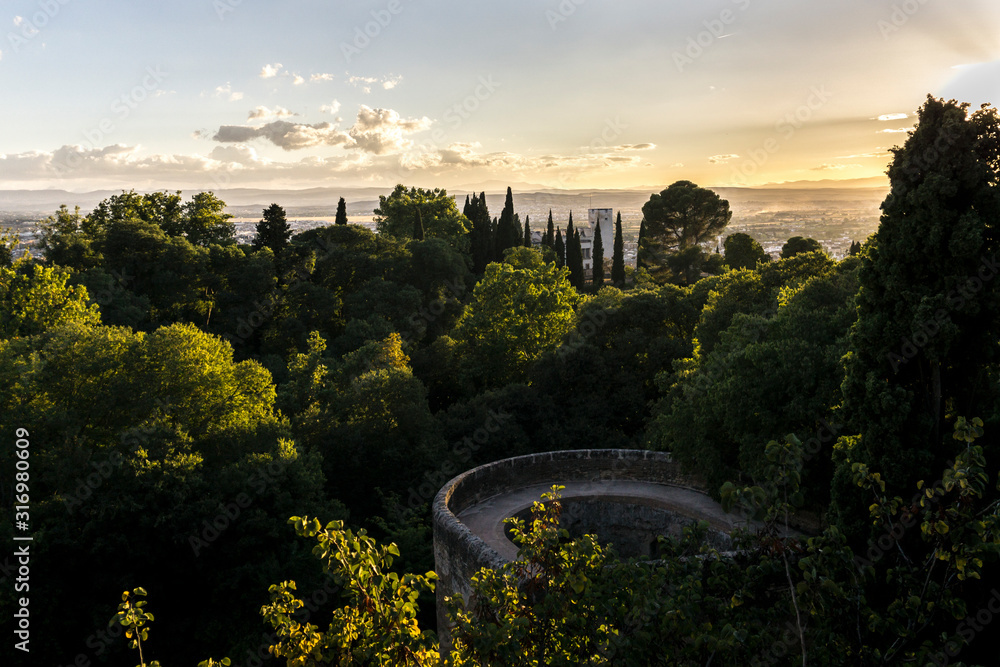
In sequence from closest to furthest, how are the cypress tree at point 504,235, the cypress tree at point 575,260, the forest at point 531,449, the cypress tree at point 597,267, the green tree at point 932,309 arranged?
the forest at point 531,449 < the green tree at point 932,309 < the cypress tree at point 575,260 < the cypress tree at point 597,267 < the cypress tree at point 504,235

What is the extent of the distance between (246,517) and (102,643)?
4318 millimetres

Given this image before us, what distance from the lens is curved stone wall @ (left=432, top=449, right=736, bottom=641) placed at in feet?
50.9

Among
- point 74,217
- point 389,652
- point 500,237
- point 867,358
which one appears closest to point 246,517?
point 389,652

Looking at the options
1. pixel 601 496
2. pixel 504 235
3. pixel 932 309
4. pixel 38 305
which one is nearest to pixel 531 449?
pixel 601 496

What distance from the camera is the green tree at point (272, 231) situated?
161 feet

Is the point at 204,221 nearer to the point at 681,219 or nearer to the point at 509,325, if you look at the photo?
the point at 509,325

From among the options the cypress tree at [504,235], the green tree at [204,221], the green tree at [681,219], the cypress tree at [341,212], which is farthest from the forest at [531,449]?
the green tree at [681,219]

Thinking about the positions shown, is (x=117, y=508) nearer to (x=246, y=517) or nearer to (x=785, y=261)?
(x=246, y=517)

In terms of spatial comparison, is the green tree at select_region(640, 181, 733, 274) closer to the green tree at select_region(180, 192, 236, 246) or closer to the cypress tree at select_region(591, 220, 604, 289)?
the cypress tree at select_region(591, 220, 604, 289)

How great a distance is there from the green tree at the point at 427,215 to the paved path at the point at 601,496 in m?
44.4

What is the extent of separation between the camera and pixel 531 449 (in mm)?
28250

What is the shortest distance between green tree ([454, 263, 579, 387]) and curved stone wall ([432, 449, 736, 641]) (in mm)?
16571

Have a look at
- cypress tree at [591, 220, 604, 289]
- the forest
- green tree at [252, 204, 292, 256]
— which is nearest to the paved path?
the forest

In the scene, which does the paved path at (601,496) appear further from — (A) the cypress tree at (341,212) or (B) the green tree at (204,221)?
(A) the cypress tree at (341,212)
